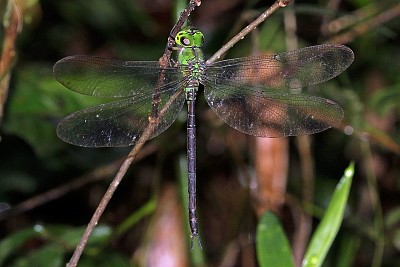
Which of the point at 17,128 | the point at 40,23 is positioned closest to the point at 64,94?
the point at 17,128

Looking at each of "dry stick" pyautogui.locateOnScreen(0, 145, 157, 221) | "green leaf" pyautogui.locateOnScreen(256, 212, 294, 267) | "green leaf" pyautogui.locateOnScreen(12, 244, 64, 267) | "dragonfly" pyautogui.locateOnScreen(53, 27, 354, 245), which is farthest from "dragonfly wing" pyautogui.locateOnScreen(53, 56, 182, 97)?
"dry stick" pyautogui.locateOnScreen(0, 145, 157, 221)

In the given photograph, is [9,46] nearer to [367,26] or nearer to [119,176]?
[119,176]

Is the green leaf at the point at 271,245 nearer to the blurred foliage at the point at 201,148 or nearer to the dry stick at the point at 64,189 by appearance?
the blurred foliage at the point at 201,148

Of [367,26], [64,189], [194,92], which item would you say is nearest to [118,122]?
[194,92]

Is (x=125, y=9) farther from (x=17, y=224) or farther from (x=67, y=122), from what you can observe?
(x=67, y=122)

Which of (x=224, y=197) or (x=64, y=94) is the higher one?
(x=64, y=94)

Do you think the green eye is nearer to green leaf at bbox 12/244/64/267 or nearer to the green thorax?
the green thorax

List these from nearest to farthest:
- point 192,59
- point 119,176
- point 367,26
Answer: point 119,176, point 192,59, point 367,26
